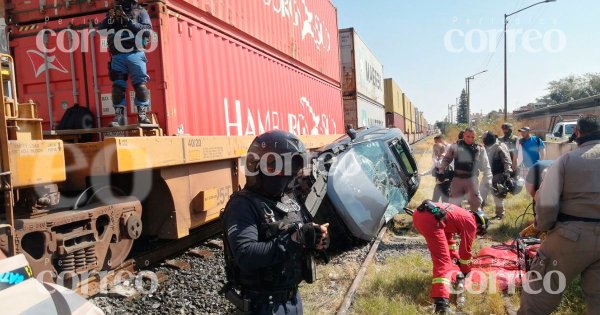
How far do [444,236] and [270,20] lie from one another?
17.4 ft

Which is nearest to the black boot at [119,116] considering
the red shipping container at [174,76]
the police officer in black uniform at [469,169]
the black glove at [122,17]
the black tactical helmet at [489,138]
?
the red shipping container at [174,76]

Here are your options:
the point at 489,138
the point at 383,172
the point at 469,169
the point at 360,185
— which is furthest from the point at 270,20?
the point at 489,138

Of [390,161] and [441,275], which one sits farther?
[390,161]

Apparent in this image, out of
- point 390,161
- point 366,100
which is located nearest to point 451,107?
point 366,100

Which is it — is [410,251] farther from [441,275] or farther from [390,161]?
[441,275]

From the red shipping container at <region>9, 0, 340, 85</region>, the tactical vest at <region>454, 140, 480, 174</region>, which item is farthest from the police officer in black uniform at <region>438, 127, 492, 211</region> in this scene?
the red shipping container at <region>9, 0, 340, 85</region>

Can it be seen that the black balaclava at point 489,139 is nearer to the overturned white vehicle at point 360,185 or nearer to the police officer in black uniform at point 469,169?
the police officer in black uniform at point 469,169

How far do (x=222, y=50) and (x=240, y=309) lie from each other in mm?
4595

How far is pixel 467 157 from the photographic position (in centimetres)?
661

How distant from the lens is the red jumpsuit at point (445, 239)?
368cm

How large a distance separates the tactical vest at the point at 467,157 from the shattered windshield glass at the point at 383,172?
118 cm

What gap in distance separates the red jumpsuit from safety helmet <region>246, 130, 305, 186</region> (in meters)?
2.21

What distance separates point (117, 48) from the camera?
420cm

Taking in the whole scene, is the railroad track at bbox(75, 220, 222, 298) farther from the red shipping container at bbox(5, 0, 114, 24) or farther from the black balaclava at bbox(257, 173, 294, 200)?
the red shipping container at bbox(5, 0, 114, 24)
